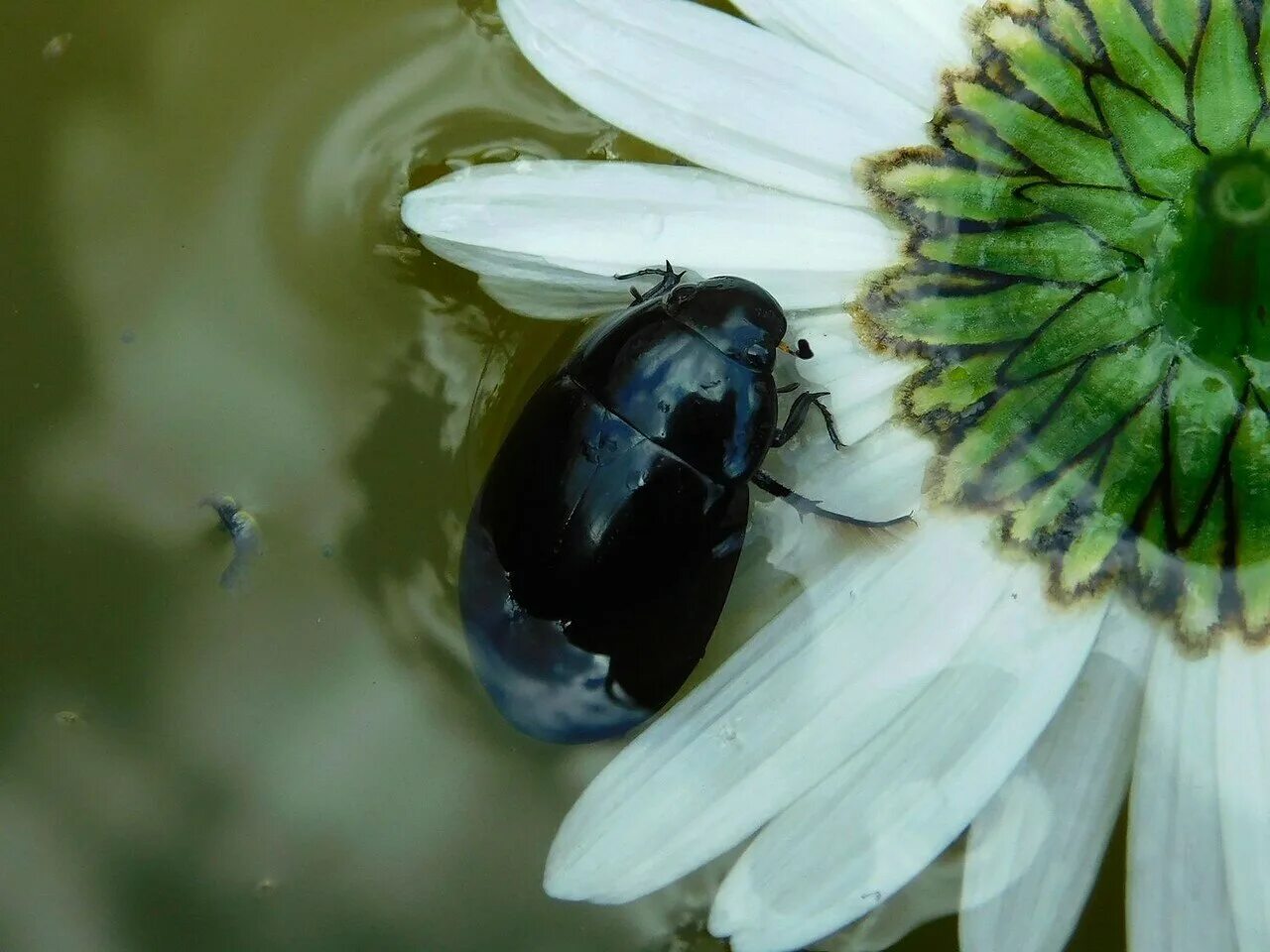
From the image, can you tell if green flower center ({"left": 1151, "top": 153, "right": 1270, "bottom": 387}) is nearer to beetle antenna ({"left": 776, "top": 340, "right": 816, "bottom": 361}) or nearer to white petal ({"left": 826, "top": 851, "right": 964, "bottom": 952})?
beetle antenna ({"left": 776, "top": 340, "right": 816, "bottom": 361})

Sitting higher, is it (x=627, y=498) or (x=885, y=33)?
(x=885, y=33)

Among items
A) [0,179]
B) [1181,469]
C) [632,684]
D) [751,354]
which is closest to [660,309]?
[751,354]

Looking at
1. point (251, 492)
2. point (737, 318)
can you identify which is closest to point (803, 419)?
point (737, 318)

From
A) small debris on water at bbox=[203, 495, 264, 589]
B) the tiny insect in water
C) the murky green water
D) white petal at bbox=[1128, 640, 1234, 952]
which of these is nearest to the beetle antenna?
the tiny insect in water

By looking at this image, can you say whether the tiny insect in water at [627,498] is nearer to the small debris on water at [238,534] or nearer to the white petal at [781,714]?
the white petal at [781,714]

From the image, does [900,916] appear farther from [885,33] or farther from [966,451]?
[885,33]
